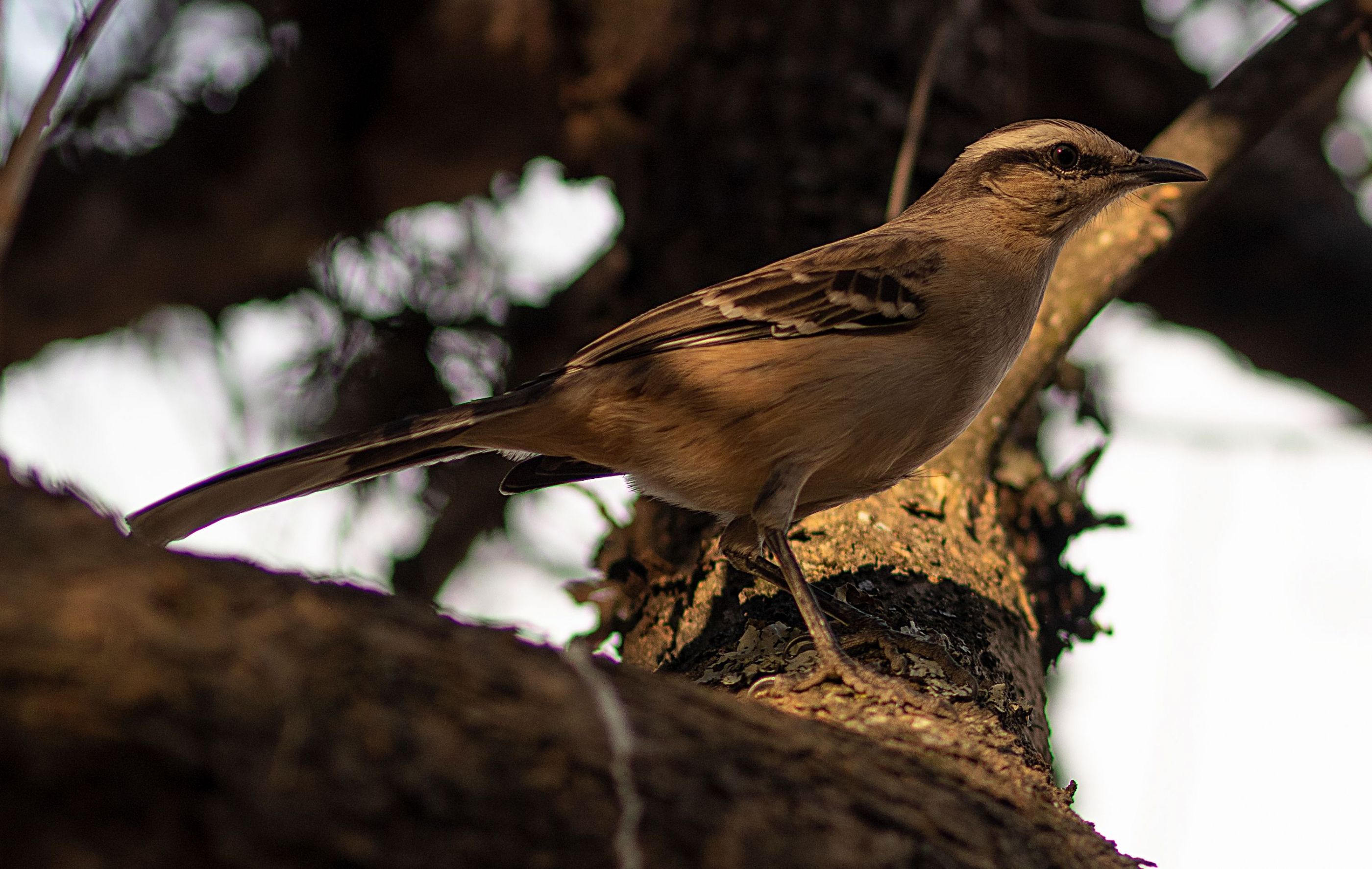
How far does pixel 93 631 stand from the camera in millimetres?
1738

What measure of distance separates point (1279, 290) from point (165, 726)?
8006 millimetres

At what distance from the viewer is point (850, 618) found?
3887mm

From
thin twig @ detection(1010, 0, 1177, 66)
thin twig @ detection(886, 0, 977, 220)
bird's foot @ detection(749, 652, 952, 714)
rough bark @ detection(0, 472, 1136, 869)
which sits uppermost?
thin twig @ detection(1010, 0, 1177, 66)

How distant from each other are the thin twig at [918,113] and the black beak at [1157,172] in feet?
3.49

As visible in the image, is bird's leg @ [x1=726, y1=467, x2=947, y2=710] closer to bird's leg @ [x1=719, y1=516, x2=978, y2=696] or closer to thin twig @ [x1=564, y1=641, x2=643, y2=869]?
bird's leg @ [x1=719, y1=516, x2=978, y2=696]

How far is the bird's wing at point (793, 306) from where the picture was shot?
13.7 ft

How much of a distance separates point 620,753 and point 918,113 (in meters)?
4.48

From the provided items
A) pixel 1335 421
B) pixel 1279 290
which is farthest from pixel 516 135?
pixel 1335 421

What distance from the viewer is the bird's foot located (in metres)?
3.23

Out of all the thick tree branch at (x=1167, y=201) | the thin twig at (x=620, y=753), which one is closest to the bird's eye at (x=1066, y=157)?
the thick tree branch at (x=1167, y=201)

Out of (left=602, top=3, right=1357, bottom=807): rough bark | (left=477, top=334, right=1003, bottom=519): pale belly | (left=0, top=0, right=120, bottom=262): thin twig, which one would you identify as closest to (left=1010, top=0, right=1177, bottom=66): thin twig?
(left=602, top=3, right=1357, bottom=807): rough bark

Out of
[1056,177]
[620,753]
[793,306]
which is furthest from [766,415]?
[620,753]

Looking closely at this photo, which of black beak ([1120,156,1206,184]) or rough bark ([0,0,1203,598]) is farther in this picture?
rough bark ([0,0,1203,598])

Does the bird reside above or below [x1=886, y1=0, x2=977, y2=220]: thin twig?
below
